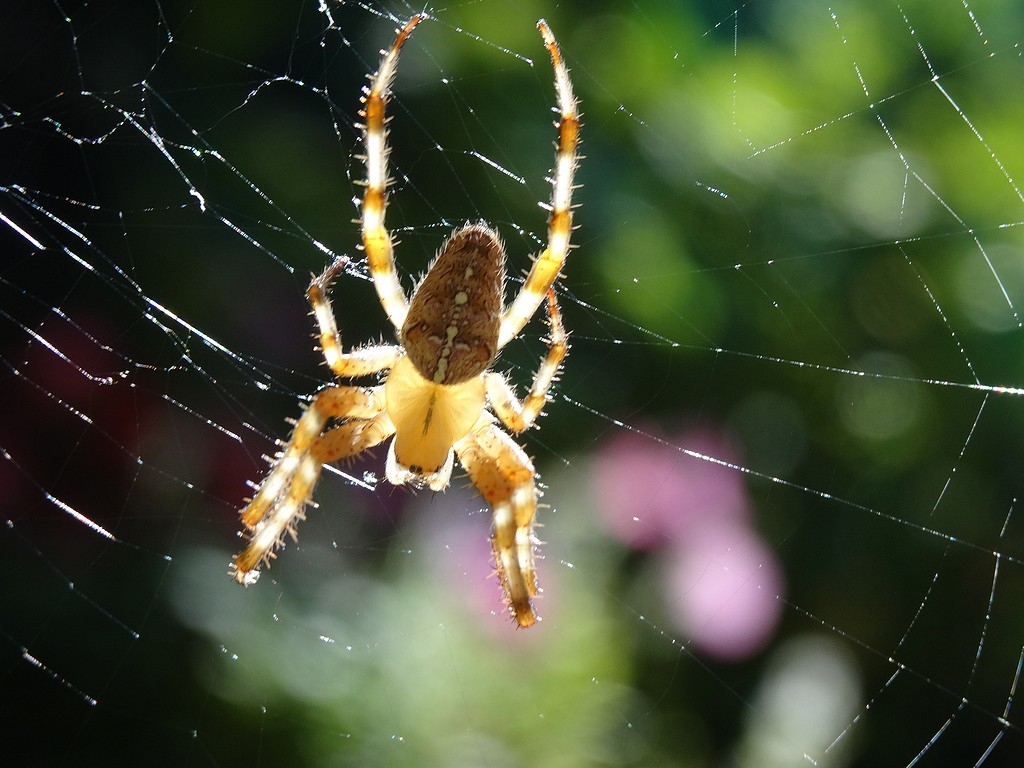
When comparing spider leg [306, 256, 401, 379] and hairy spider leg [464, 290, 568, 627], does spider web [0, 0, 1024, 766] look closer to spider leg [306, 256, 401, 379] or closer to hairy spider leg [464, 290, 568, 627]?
hairy spider leg [464, 290, 568, 627]

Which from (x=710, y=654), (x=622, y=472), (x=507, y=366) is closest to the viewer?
(x=710, y=654)

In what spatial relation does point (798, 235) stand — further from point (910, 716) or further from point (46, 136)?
point (46, 136)

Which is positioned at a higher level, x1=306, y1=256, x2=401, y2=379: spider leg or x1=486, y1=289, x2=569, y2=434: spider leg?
x1=306, y1=256, x2=401, y2=379: spider leg

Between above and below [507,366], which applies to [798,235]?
above

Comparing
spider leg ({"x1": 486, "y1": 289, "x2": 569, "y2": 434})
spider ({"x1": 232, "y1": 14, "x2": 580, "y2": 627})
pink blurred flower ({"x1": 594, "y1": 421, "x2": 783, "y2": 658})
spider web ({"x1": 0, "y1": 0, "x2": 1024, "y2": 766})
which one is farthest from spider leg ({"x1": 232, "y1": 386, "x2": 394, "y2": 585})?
pink blurred flower ({"x1": 594, "y1": 421, "x2": 783, "y2": 658})

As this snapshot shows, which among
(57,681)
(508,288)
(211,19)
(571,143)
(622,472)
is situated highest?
(211,19)

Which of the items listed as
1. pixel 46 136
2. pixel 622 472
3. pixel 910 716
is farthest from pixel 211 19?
pixel 910 716

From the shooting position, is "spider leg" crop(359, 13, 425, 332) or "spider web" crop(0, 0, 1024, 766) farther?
"spider web" crop(0, 0, 1024, 766)

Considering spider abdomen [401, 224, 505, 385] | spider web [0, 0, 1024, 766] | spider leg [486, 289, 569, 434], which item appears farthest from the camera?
spider web [0, 0, 1024, 766]
